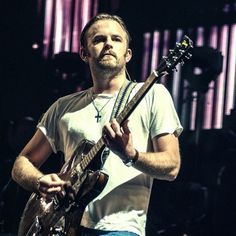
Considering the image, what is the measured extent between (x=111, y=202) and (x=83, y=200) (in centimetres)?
15

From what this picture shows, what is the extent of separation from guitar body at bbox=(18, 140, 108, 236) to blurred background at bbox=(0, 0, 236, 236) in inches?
85.9

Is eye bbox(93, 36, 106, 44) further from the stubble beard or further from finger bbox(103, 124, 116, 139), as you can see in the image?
finger bbox(103, 124, 116, 139)

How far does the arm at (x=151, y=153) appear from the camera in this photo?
2.61 metres

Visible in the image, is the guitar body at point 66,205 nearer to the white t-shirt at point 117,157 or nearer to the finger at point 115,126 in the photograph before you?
the white t-shirt at point 117,157

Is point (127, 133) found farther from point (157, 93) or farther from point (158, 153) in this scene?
point (157, 93)

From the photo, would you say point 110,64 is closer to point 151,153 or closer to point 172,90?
point 151,153

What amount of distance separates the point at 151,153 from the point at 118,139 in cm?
27

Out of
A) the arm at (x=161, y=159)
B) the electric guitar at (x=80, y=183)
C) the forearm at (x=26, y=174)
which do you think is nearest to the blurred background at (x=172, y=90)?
the forearm at (x=26, y=174)

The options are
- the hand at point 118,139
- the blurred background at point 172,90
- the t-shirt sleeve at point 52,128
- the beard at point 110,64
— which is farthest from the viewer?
the blurred background at point 172,90

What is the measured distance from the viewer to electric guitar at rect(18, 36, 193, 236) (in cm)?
274

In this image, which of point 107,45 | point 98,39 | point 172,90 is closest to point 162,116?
point 107,45

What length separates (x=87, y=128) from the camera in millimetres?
3080

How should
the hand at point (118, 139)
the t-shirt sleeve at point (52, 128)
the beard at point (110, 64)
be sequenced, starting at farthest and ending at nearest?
1. the t-shirt sleeve at point (52, 128)
2. the beard at point (110, 64)
3. the hand at point (118, 139)

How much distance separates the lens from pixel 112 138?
102 inches
